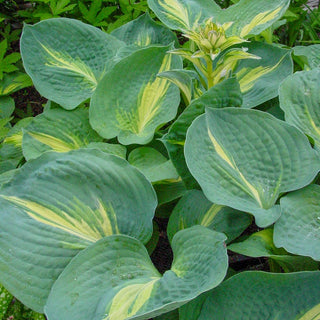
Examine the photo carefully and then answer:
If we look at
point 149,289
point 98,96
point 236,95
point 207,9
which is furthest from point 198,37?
point 149,289

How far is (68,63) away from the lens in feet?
4.16

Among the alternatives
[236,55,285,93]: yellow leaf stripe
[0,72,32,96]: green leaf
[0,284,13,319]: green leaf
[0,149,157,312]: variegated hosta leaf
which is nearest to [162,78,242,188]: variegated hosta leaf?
[0,149,157,312]: variegated hosta leaf

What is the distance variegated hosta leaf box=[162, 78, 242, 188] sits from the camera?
3.09 ft

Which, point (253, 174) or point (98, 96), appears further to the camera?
point (98, 96)

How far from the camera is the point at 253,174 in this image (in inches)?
34.9

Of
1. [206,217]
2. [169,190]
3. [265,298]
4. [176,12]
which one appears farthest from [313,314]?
[176,12]

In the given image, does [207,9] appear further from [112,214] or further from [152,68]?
[112,214]

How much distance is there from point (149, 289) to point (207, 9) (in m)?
1.00

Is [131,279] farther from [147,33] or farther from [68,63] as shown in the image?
[147,33]

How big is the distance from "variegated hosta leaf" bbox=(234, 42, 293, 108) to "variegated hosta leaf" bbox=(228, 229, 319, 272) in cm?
39

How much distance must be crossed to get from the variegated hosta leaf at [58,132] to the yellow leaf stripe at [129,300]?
1.69 ft

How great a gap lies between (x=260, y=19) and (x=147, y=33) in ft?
1.21

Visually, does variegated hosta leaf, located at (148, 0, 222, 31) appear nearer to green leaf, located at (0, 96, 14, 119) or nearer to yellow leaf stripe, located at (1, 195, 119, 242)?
yellow leaf stripe, located at (1, 195, 119, 242)

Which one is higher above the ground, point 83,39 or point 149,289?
point 83,39
